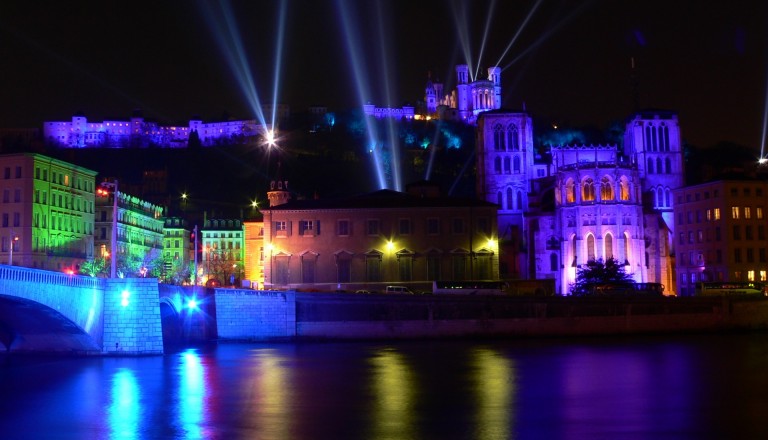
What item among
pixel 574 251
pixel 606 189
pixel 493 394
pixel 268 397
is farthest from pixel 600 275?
pixel 268 397

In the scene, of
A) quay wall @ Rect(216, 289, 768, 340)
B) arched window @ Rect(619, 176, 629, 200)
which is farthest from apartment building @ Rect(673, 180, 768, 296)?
quay wall @ Rect(216, 289, 768, 340)

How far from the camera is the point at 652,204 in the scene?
115 metres

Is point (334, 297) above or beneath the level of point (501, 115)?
beneath

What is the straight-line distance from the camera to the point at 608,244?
9700 centimetres

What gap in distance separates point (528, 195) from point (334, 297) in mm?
49365

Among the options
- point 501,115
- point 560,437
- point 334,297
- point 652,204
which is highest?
point 501,115

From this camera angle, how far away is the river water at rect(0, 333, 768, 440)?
112 ft

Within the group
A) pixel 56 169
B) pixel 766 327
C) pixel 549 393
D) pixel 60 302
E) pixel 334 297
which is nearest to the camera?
pixel 549 393

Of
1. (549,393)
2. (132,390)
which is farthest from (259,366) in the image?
(549,393)

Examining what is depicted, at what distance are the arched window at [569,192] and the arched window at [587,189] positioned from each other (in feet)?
4.22

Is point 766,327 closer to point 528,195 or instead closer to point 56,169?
point 528,195

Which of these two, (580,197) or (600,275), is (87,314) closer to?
(600,275)

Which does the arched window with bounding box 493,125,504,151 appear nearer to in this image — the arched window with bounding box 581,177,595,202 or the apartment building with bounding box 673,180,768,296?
the arched window with bounding box 581,177,595,202

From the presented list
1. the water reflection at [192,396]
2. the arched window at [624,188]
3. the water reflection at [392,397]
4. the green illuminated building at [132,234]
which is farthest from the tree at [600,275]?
the water reflection at [192,396]
